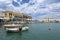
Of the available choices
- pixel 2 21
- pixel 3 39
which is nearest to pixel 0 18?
pixel 2 21

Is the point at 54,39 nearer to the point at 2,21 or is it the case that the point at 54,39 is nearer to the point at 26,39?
the point at 26,39

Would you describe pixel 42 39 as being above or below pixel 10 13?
below

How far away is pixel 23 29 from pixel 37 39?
16171mm

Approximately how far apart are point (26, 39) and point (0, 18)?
194 feet

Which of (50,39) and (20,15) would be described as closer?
(50,39)

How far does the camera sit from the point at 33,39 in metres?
32.8

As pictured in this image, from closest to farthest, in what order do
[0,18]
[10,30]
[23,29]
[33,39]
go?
[33,39] → [10,30] → [23,29] → [0,18]

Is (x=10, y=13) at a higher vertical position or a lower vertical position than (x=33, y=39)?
higher

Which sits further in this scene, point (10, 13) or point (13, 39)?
point (10, 13)

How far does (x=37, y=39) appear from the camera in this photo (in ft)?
108

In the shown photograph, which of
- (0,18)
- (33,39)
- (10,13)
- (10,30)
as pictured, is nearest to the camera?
(33,39)

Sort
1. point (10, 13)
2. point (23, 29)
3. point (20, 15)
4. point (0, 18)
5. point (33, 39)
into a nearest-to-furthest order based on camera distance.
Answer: point (33, 39)
point (23, 29)
point (0, 18)
point (10, 13)
point (20, 15)

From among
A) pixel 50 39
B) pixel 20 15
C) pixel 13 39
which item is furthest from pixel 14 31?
Answer: pixel 20 15

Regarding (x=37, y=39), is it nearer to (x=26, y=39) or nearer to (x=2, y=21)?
(x=26, y=39)
